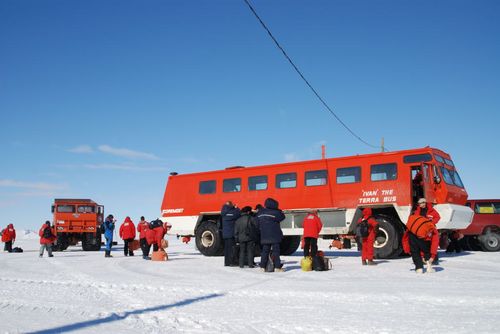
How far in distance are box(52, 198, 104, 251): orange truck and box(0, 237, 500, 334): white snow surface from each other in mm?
14179

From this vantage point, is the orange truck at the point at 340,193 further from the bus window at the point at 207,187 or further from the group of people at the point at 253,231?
the group of people at the point at 253,231

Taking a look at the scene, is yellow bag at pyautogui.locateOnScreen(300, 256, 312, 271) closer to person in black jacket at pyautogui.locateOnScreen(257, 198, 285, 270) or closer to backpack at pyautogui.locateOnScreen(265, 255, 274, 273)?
person in black jacket at pyautogui.locateOnScreen(257, 198, 285, 270)

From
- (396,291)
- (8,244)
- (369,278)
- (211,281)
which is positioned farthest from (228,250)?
(8,244)

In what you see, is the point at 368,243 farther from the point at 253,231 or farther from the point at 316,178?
the point at 316,178

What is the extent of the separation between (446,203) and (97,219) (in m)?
17.3

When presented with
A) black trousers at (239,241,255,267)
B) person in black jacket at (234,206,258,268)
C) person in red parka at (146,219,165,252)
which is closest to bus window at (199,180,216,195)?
person in red parka at (146,219,165,252)

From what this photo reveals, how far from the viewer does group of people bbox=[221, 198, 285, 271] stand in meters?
10.7

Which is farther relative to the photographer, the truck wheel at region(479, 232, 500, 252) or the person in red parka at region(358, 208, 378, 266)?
the truck wheel at region(479, 232, 500, 252)

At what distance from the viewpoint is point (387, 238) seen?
516 inches

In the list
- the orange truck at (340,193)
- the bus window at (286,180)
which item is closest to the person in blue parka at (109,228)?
the orange truck at (340,193)

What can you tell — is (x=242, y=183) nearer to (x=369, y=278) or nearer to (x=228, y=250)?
(x=228, y=250)

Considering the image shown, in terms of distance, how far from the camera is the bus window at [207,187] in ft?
56.6

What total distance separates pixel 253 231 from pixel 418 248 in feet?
12.0

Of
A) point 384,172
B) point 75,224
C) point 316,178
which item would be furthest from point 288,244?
point 75,224
